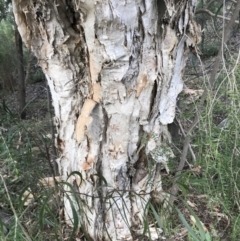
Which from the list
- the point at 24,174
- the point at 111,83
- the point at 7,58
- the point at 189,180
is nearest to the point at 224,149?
the point at 189,180

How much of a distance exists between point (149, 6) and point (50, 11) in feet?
0.87

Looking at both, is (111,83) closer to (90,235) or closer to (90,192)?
(90,192)

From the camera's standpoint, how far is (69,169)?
1.09 metres

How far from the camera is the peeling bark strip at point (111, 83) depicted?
0.87m

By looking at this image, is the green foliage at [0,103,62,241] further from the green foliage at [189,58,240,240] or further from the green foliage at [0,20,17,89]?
the green foliage at [0,20,17,89]

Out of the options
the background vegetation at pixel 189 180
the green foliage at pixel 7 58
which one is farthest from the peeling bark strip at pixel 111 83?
the green foliage at pixel 7 58

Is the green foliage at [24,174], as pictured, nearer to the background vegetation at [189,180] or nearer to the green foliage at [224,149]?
the background vegetation at [189,180]

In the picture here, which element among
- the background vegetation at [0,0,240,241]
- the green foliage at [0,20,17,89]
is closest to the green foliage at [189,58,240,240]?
the background vegetation at [0,0,240,241]

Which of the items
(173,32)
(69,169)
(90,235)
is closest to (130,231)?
(90,235)

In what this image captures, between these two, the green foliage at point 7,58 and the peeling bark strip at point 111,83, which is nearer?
the peeling bark strip at point 111,83

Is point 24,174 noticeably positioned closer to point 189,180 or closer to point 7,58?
point 189,180

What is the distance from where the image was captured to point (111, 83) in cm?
92

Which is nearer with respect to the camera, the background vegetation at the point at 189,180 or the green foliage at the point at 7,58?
the background vegetation at the point at 189,180

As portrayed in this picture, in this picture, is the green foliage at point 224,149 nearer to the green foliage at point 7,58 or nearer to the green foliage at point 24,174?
the green foliage at point 24,174
